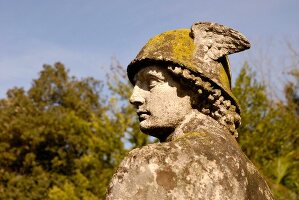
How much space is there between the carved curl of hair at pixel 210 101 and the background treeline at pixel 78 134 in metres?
11.6

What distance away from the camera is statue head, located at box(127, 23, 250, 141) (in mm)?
3828

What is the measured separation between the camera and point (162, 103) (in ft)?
12.9

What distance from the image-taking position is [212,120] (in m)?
3.87

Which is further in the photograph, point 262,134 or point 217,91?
point 262,134

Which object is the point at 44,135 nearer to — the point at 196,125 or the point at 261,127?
the point at 261,127

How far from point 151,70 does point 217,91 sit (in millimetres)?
493

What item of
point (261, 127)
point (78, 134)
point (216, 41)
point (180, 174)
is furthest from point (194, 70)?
point (78, 134)

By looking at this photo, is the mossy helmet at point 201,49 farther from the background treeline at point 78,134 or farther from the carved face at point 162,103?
the background treeline at point 78,134

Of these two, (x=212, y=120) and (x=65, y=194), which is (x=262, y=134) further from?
(x=212, y=120)

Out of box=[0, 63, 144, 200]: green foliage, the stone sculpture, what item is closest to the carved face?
the stone sculpture

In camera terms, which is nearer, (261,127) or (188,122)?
(188,122)

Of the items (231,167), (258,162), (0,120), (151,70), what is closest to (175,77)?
(151,70)

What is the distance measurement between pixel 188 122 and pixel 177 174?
26.9 inches

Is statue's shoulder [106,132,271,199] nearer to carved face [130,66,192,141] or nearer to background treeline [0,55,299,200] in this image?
carved face [130,66,192,141]
